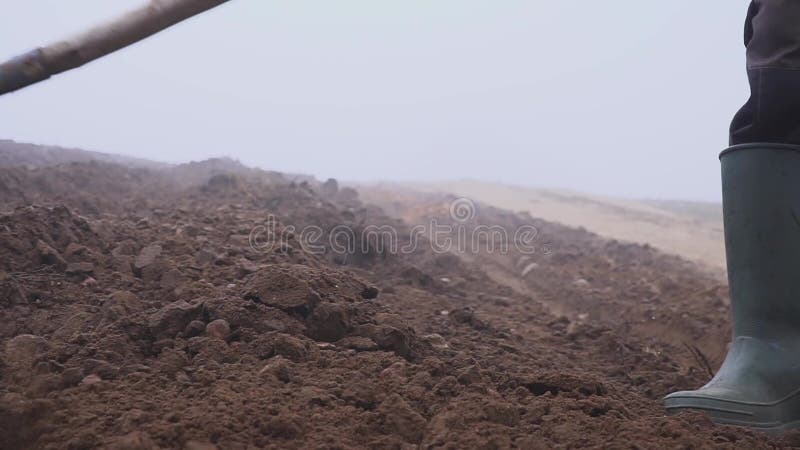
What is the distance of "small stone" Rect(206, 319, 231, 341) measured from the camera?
7.02 ft

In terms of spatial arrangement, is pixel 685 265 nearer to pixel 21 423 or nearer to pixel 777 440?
pixel 777 440

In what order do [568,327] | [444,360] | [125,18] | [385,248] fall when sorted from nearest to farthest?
[125,18] < [444,360] < [568,327] < [385,248]

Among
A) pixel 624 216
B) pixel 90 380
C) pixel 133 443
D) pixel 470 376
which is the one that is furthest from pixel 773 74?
pixel 624 216

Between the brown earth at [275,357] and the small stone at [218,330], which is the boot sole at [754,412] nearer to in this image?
the brown earth at [275,357]

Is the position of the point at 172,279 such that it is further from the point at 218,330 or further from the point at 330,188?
the point at 330,188

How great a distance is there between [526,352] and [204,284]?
1270mm

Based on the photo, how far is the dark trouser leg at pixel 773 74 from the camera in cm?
194

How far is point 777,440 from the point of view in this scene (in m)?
1.82

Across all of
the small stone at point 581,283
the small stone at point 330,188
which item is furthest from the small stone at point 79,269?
the small stone at point 330,188

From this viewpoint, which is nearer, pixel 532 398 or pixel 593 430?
pixel 593 430

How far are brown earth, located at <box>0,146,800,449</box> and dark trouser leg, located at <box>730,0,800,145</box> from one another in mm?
805

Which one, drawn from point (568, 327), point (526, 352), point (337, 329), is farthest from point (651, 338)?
point (337, 329)

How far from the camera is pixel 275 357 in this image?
1.99 metres

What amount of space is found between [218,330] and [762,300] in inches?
60.0
